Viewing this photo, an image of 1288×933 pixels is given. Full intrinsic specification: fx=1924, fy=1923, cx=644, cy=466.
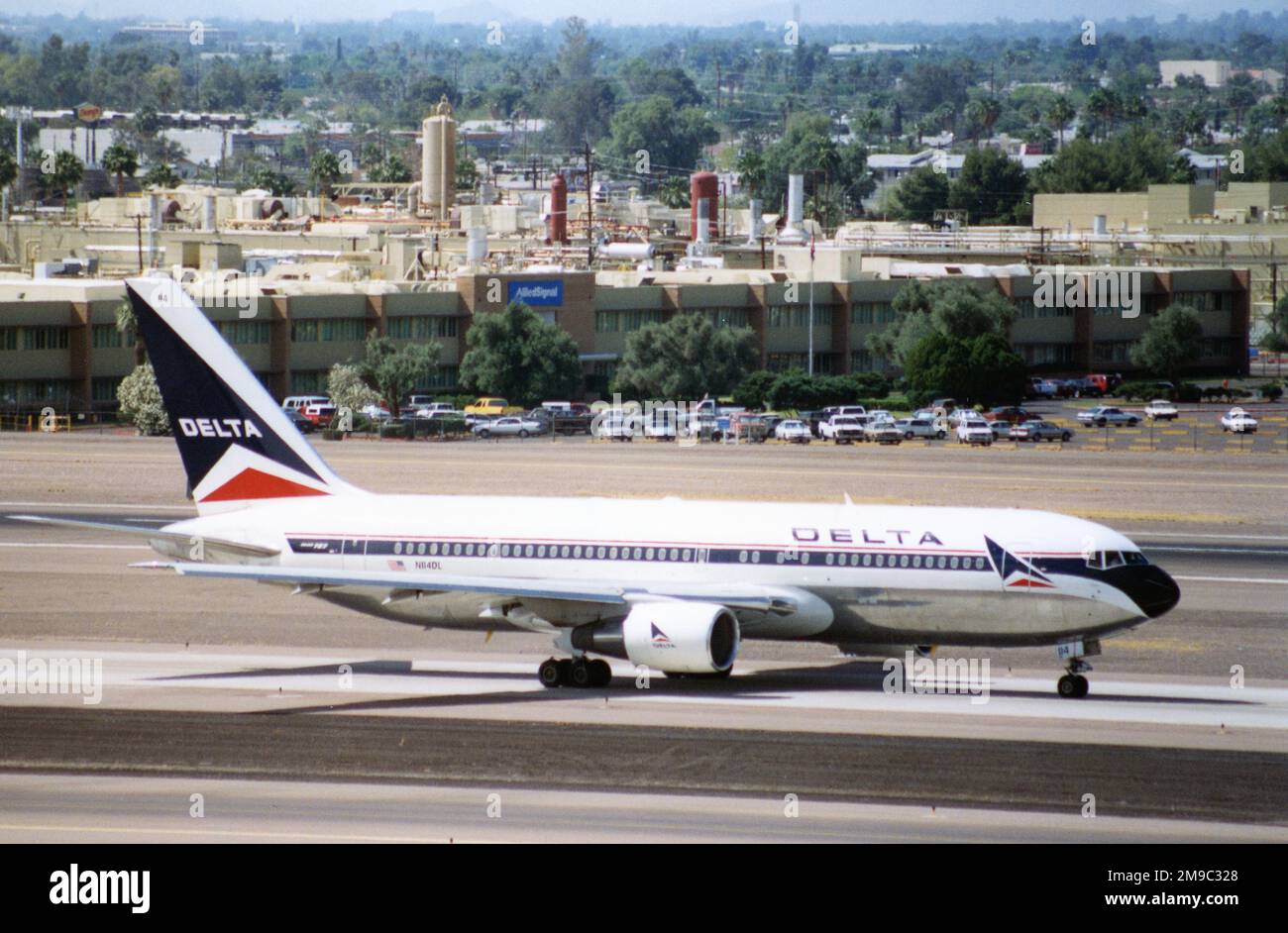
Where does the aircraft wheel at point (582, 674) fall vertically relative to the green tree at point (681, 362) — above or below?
below

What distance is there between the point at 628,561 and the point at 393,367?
85442 mm

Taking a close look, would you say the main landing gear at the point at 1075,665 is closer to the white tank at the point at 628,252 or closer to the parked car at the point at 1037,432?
the parked car at the point at 1037,432

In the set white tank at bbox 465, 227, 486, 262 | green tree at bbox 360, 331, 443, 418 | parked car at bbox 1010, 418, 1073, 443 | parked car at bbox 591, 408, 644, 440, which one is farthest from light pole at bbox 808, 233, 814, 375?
parked car at bbox 1010, 418, 1073, 443

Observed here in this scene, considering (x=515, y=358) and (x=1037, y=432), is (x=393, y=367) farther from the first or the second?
(x=1037, y=432)

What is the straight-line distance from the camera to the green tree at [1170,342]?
507ft

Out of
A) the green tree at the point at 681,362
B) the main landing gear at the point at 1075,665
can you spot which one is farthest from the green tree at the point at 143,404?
the main landing gear at the point at 1075,665

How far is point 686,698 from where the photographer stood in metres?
41.2

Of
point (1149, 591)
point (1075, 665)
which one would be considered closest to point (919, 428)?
point (1075, 665)

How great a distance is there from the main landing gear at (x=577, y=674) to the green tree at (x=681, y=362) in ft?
302

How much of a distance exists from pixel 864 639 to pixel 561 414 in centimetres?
7666

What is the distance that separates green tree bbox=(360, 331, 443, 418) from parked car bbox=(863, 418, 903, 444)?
3267 cm

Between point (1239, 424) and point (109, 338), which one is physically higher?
point (109, 338)

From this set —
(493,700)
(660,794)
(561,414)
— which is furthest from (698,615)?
(561,414)

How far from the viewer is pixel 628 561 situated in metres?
43.0
